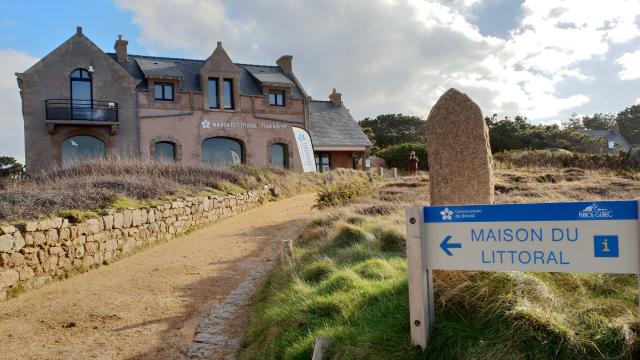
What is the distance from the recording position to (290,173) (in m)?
22.5

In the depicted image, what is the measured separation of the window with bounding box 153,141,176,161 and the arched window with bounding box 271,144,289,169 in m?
5.46

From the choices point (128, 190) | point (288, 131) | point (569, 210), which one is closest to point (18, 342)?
point (569, 210)

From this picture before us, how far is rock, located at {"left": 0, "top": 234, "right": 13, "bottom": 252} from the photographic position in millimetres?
6537

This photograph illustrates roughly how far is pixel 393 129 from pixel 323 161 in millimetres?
18285

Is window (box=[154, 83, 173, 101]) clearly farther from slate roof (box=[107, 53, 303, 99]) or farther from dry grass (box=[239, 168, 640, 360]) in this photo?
dry grass (box=[239, 168, 640, 360])

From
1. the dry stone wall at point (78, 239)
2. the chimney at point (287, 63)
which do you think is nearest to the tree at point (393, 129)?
the chimney at point (287, 63)

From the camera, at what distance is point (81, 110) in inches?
901

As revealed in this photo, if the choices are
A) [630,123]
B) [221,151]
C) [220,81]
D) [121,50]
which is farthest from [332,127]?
[630,123]

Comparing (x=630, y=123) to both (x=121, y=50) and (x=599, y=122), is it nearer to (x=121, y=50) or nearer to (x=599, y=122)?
(x=599, y=122)

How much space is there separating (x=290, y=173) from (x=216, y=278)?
15.0 m

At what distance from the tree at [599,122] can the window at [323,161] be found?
1887 inches

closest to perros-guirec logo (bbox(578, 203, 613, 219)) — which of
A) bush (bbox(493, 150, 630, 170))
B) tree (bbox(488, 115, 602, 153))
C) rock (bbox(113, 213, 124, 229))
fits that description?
rock (bbox(113, 213, 124, 229))

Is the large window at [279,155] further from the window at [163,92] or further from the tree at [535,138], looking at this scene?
the tree at [535,138]

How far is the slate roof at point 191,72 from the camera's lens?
25.1 metres
